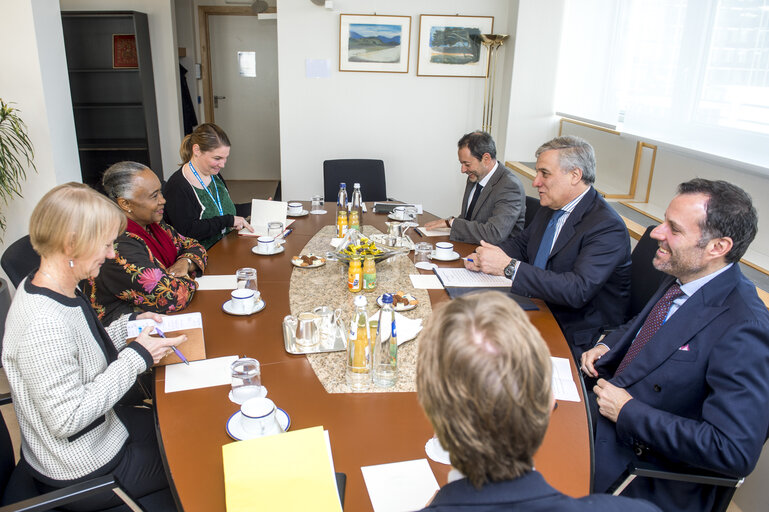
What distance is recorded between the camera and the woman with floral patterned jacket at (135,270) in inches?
73.7

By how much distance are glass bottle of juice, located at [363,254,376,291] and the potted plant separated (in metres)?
2.32

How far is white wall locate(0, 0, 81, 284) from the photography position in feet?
10.8

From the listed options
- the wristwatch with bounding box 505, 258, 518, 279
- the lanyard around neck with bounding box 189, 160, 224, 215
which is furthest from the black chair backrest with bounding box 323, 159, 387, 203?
the wristwatch with bounding box 505, 258, 518, 279

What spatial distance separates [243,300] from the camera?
1.94 metres

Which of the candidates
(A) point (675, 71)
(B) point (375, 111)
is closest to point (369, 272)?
(A) point (675, 71)

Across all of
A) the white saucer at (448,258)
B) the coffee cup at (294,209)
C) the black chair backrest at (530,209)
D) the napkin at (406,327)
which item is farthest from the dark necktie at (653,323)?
the coffee cup at (294,209)

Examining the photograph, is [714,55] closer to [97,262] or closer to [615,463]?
[615,463]

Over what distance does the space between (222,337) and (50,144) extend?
102 inches

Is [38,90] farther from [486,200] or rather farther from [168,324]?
[486,200]

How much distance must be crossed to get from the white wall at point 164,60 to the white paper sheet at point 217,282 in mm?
4444

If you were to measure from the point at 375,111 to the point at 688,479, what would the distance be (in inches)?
162

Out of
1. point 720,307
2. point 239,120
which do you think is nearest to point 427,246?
point 720,307

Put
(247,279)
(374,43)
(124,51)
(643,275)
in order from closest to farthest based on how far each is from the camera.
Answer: (247,279), (643,275), (374,43), (124,51)

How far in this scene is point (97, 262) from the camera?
1453 millimetres
